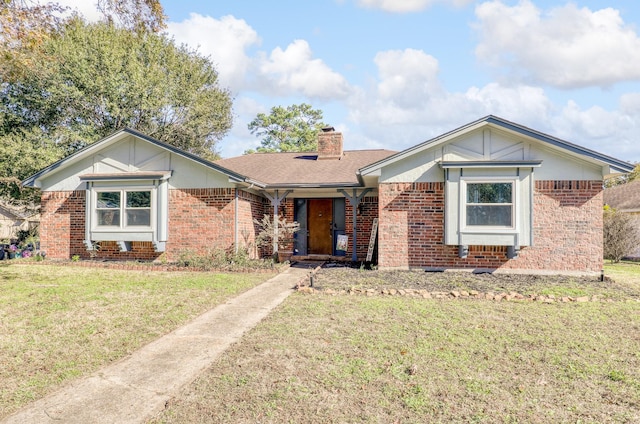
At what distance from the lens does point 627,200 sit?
771 inches

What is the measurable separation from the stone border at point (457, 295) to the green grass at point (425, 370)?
3.06 feet

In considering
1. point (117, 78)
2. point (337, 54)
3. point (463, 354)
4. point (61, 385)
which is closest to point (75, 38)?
point (117, 78)

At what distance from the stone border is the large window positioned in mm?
6385

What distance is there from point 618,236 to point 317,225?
11.3 metres

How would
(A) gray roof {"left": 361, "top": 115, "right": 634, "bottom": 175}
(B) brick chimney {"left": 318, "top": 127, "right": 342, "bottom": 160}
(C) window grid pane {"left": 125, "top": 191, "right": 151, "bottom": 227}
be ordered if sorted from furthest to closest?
(B) brick chimney {"left": 318, "top": 127, "right": 342, "bottom": 160}
(C) window grid pane {"left": 125, "top": 191, "right": 151, "bottom": 227}
(A) gray roof {"left": 361, "top": 115, "right": 634, "bottom": 175}

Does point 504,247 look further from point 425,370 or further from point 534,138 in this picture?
point 425,370

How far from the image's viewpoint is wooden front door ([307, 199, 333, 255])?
47.2ft

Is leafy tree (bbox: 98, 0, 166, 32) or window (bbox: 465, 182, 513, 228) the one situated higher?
leafy tree (bbox: 98, 0, 166, 32)

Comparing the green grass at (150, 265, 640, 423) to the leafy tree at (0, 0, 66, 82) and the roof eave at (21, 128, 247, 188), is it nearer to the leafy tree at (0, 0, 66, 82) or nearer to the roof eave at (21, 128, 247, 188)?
the roof eave at (21, 128, 247, 188)

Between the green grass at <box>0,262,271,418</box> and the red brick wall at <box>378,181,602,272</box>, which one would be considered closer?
the green grass at <box>0,262,271,418</box>

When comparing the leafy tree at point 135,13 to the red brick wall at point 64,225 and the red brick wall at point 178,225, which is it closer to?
the red brick wall at point 178,225

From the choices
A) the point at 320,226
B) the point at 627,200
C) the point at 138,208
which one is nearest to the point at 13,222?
the point at 138,208

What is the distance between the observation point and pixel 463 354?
14.4ft

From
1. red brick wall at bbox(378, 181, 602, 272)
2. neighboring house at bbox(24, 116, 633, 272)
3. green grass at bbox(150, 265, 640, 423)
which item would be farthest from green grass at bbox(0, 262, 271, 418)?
red brick wall at bbox(378, 181, 602, 272)
